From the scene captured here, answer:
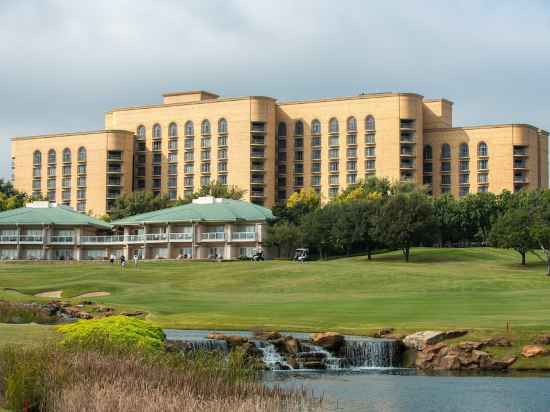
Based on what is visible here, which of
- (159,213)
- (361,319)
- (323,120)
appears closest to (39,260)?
(159,213)

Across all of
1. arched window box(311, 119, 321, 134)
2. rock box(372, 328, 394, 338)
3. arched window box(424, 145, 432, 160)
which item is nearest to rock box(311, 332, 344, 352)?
rock box(372, 328, 394, 338)

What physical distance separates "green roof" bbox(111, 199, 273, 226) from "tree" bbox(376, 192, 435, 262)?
70.2 feet

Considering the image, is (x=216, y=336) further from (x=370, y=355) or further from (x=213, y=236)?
(x=213, y=236)

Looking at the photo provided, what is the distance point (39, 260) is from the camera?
135 meters

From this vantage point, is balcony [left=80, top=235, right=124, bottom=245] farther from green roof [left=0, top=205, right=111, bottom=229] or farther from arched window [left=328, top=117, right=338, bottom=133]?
arched window [left=328, top=117, right=338, bottom=133]

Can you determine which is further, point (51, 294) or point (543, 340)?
point (51, 294)

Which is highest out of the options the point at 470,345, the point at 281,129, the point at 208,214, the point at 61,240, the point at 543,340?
the point at 281,129

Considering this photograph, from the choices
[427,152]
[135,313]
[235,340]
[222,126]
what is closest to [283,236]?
[222,126]

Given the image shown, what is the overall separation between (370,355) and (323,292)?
129 ft

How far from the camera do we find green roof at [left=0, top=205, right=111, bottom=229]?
14150cm

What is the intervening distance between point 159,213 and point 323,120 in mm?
61506

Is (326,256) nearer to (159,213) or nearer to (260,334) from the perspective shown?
(159,213)

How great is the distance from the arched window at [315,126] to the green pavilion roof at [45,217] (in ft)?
196

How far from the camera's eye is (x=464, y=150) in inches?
7707
